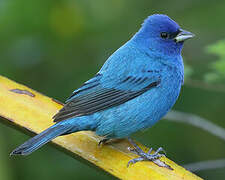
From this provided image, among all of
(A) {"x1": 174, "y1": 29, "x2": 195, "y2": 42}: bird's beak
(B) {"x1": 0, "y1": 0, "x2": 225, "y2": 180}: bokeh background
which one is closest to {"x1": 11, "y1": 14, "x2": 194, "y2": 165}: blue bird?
(A) {"x1": 174, "y1": 29, "x2": 195, "y2": 42}: bird's beak

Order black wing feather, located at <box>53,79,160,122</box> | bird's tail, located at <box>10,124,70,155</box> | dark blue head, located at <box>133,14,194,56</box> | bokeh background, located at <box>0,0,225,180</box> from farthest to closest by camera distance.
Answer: bokeh background, located at <box>0,0,225,180</box> < dark blue head, located at <box>133,14,194,56</box> < black wing feather, located at <box>53,79,160,122</box> < bird's tail, located at <box>10,124,70,155</box>

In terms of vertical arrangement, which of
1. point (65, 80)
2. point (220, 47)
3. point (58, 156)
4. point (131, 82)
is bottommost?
point (58, 156)

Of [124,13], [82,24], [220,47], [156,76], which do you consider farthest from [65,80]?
[220,47]

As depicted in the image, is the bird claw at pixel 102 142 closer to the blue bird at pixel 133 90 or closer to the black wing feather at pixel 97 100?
the blue bird at pixel 133 90

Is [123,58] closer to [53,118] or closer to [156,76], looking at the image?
[156,76]

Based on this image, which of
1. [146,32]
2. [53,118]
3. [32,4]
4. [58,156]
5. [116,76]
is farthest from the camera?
[32,4]

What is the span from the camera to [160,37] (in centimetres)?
427

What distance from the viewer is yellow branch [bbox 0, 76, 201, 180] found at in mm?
3100

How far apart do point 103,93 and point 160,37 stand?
835mm

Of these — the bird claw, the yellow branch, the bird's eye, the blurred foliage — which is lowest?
the bird claw

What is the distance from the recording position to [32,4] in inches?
202

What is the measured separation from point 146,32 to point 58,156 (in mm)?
1557

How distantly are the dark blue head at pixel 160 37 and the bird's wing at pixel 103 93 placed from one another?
368 millimetres

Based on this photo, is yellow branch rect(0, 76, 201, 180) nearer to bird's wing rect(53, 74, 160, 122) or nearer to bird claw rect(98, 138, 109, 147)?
bird claw rect(98, 138, 109, 147)
